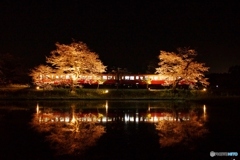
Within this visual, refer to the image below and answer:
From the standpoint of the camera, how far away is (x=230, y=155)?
9.91 m

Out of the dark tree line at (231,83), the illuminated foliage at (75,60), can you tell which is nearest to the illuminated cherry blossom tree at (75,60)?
the illuminated foliage at (75,60)

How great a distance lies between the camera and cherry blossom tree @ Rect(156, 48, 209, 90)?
41.7 meters

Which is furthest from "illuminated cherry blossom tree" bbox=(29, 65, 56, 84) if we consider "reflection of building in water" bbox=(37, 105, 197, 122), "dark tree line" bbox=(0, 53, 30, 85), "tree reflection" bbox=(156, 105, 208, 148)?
"tree reflection" bbox=(156, 105, 208, 148)

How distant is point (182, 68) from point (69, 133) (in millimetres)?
30079

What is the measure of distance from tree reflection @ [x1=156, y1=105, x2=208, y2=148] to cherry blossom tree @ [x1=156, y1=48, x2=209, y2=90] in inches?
940

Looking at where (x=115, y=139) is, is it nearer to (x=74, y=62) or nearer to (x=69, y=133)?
(x=69, y=133)

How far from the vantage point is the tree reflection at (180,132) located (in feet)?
40.7

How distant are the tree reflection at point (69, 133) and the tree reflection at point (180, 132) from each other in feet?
9.87

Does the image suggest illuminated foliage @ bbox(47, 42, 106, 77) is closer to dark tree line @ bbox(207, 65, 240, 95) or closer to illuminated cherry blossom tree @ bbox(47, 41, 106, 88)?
illuminated cherry blossom tree @ bbox(47, 41, 106, 88)

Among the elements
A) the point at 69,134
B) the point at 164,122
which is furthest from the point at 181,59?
the point at 69,134

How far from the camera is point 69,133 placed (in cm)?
1433

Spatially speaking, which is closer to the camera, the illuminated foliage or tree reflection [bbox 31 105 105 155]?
tree reflection [bbox 31 105 105 155]

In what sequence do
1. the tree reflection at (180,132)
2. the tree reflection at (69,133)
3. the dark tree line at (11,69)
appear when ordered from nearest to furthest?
the tree reflection at (69,133)
the tree reflection at (180,132)
the dark tree line at (11,69)

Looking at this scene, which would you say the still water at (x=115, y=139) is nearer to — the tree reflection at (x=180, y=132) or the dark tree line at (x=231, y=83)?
the tree reflection at (x=180, y=132)
